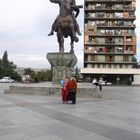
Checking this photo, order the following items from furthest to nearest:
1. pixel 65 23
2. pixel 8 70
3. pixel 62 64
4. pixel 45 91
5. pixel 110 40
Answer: pixel 8 70 < pixel 110 40 < pixel 62 64 < pixel 65 23 < pixel 45 91

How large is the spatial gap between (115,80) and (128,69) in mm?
5550

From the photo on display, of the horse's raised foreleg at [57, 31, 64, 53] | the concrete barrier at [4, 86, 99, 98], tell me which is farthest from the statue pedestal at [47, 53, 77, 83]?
the concrete barrier at [4, 86, 99, 98]

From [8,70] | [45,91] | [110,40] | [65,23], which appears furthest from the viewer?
[8,70]

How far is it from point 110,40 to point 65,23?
226ft

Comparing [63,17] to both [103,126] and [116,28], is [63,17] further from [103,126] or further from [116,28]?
[116,28]

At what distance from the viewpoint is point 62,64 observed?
30859 millimetres

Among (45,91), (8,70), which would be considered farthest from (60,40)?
(8,70)

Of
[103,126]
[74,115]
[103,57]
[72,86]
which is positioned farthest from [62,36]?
[103,57]

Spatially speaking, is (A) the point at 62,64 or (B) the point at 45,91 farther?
(A) the point at 62,64

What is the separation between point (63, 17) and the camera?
30469 mm

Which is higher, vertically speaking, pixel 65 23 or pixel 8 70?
pixel 8 70

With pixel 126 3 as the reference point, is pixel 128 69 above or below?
below

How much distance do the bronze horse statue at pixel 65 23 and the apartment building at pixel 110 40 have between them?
6428cm

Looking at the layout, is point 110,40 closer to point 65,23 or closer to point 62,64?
point 62,64
